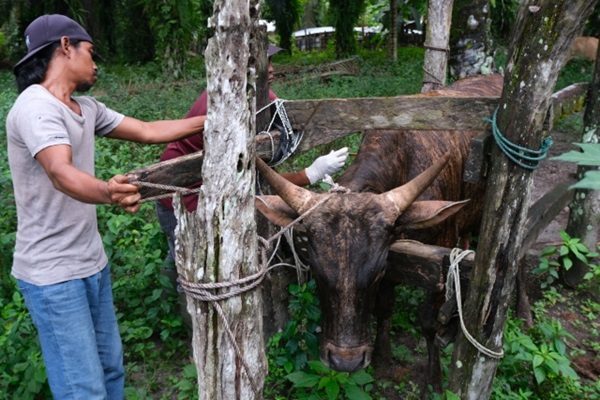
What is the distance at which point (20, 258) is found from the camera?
2.87 meters

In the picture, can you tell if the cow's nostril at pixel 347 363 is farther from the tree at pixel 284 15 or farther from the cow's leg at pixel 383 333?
the tree at pixel 284 15

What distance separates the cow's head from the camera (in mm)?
3174

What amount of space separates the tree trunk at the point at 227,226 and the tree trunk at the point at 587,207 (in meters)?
4.31

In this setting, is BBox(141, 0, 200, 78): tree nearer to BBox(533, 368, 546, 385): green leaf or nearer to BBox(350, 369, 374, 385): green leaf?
BBox(350, 369, 374, 385): green leaf

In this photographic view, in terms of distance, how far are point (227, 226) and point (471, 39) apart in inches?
249

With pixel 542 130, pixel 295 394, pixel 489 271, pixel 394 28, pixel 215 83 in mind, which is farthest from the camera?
pixel 394 28

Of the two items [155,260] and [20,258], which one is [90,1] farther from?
[20,258]

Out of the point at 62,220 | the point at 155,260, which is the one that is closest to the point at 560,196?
the point at 155,260

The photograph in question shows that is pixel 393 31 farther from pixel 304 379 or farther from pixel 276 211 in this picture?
pixel 304 379

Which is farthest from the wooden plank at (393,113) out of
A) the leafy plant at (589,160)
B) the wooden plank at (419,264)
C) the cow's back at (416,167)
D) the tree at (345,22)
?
the tree at (345,22)

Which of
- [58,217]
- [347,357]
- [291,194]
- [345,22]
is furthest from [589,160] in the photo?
[345,22]

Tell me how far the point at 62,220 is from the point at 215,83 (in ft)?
4.04

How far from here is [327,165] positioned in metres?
3.76

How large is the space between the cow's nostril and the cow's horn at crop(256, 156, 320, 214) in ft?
2.91
